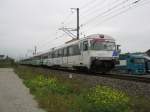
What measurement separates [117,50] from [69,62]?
582 cm

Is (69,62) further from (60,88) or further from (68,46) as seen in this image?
(60,88)

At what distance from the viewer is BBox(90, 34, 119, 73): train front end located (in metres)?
24.5

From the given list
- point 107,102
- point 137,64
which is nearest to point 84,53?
point 137,64

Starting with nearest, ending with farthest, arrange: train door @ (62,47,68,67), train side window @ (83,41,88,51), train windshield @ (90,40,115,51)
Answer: train windshield @ (90,40,115,51) → train side window @ (83,41,88,51) → train door @ (62,47,68,67)

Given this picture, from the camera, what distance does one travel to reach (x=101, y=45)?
2533 centimetres

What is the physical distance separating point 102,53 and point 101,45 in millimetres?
684

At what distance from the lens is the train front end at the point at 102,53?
80.5 feet

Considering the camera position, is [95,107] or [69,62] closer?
[95,107]

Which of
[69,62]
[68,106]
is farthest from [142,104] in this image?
[69,62]

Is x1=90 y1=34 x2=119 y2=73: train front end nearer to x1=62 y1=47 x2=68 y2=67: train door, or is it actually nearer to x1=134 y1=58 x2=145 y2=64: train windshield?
x1=62 y1=47 x2=68 y2=67: train door

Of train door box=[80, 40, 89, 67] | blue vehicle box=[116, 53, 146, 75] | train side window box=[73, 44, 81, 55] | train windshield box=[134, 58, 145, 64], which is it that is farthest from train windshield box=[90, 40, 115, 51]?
train windshield box=[134, 58, 145, 64]

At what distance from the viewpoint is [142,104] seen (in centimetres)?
974

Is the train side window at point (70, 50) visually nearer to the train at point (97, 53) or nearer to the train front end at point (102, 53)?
the train at point (97, 53)

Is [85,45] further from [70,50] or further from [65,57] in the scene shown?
[65,57]
